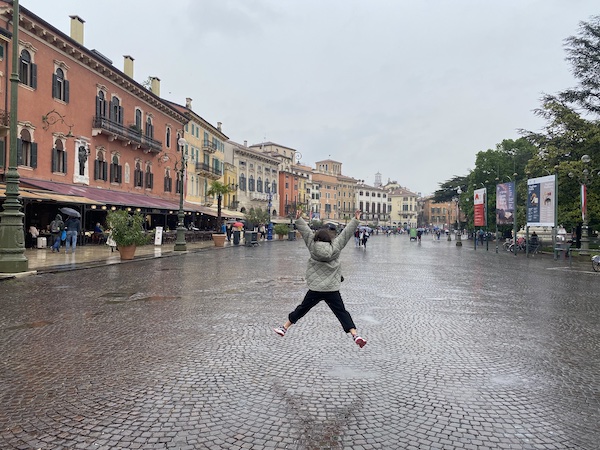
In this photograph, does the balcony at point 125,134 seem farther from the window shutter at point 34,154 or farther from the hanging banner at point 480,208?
the hanging banner at point 480,208

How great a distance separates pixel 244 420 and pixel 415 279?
1090cm

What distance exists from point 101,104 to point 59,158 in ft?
19.6

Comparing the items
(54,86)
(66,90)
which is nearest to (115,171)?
(66,90)

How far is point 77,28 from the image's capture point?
29781 mm

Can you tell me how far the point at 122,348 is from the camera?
564 centimetres

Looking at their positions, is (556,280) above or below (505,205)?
below

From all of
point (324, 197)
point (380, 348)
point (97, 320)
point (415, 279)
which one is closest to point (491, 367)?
point (380, 348)

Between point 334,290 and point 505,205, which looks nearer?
point 334,290

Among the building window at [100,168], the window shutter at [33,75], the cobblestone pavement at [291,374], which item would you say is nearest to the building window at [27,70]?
the window shutter at [33,75]

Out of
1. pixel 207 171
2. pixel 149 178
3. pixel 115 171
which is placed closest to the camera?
pixel 115 171

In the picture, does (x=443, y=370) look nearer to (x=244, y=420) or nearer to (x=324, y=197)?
(x=244, y=420)

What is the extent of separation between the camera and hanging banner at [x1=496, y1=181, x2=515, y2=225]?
97.5ft

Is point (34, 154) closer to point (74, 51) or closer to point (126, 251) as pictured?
point (74, 51)

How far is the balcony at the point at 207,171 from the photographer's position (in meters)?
50.8
